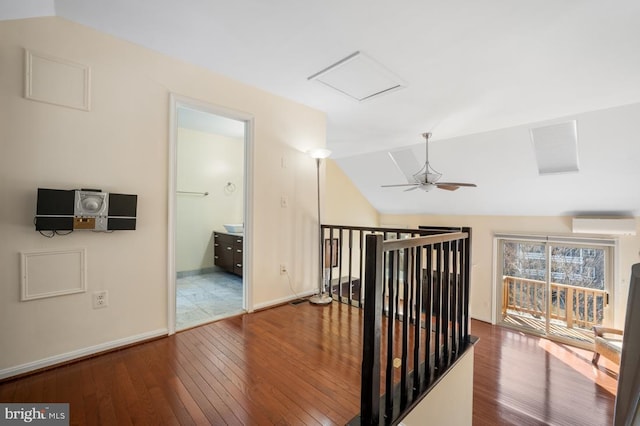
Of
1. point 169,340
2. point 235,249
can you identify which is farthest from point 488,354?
point 169,340

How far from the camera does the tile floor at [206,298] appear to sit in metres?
2.84

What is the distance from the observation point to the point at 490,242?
20.5ft

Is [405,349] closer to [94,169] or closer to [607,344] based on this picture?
[94,169]

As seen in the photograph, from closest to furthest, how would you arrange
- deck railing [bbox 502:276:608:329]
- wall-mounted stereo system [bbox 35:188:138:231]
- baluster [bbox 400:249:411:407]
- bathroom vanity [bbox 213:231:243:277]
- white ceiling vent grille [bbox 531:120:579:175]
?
baluster [bbox 400:249:411:407], wall-mounted stereo system [bbox 35:188:138:231], white ceiling vent grille [bbox 531:120:579:175], bathroom vanity [bbox 213:231:243:277], deck railing [bbox 502:276:608:329]

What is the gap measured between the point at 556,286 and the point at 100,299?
296 inches

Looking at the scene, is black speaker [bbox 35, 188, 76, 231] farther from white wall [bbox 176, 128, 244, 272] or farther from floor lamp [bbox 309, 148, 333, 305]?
white wall [bbox 176, 128, 244, 272]

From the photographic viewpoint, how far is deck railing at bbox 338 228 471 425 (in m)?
1.36

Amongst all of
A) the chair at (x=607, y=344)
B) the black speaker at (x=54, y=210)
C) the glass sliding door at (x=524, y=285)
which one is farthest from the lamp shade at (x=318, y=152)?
the glass sliding door at (x=524, y=285)

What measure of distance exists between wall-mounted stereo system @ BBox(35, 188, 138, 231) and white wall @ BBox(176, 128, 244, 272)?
2460mm

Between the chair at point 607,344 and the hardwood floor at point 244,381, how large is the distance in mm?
1052

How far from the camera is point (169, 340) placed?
231 centimetres

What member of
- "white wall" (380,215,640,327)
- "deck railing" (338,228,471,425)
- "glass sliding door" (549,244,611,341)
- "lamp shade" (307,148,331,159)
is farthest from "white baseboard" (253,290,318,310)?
"glass sliding door" (549,244,611,341)

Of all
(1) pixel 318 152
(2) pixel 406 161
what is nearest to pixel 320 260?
(1) pixel 318 152

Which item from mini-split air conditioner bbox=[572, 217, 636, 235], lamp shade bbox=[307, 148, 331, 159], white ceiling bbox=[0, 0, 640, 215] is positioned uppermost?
white ceiling bbox=[0, 0, 640, 215]
